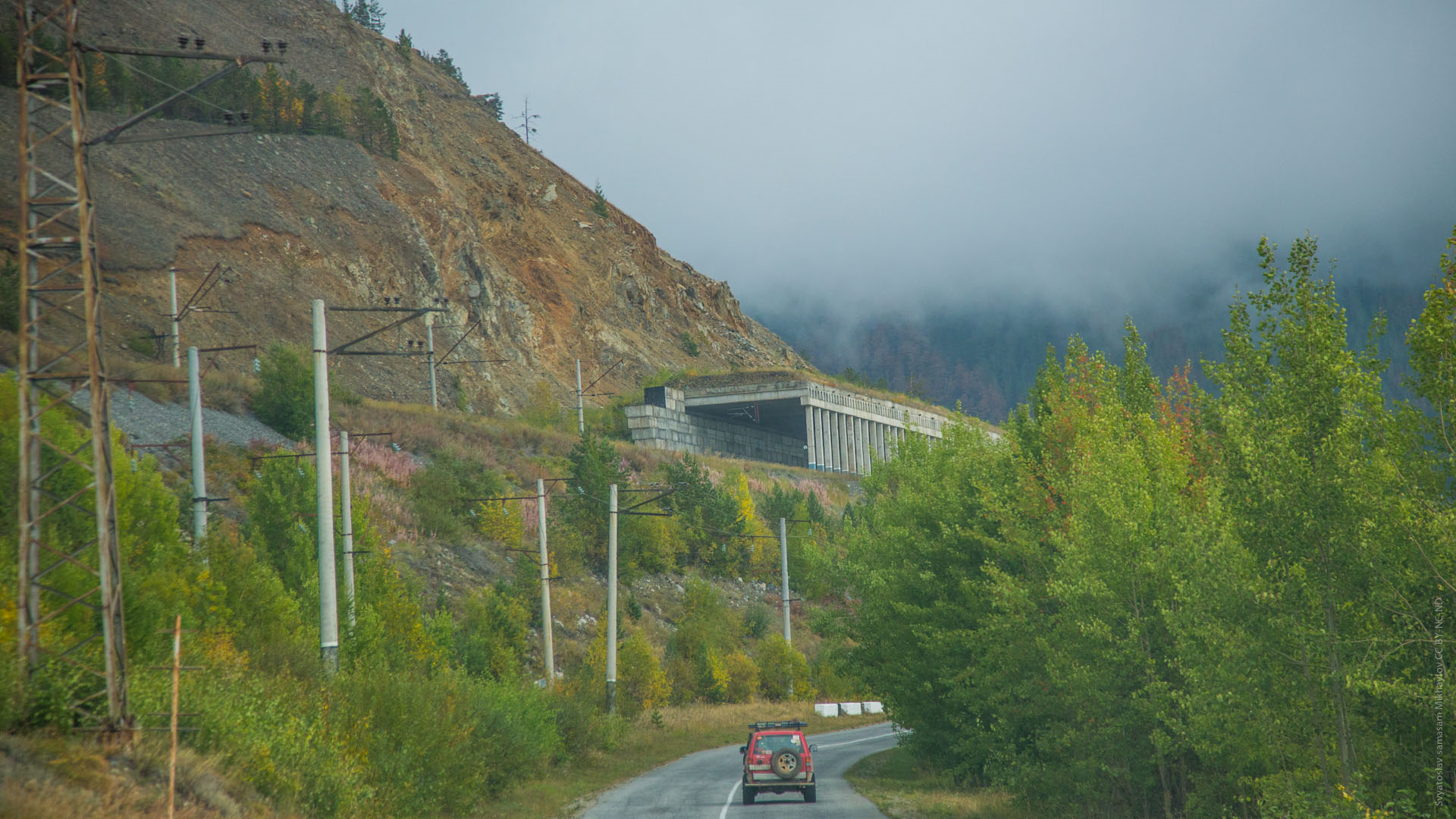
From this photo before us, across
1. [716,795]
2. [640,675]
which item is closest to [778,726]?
[716,795]

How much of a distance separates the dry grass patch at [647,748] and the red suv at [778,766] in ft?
12.3

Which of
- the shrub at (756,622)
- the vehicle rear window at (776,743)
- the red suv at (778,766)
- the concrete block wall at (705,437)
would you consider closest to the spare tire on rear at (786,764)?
the red suv at (778,766)

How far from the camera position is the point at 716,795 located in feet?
84.4

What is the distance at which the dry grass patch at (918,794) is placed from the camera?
74.3ft

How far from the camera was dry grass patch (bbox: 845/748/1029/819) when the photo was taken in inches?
891

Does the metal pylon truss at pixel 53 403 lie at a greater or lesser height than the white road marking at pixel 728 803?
greater

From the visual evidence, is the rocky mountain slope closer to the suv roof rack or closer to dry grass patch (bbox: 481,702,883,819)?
dry grass patch (bbox: 481,702,883,819)

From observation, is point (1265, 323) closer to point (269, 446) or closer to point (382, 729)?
point (382, 729)

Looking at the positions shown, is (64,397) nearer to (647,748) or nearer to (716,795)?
(716,795)

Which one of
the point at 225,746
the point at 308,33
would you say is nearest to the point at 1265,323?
the point at 225,746

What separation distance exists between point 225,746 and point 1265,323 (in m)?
14.9

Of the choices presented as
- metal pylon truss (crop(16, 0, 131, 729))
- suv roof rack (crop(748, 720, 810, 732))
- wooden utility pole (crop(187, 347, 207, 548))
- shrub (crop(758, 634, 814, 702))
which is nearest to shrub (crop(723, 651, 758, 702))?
shrub (crop(758, 634, 814, 702))

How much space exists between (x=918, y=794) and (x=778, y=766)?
4901 mm

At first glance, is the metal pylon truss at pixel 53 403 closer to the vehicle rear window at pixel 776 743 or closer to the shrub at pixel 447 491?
the vehicle rear window at pixel 776 743
